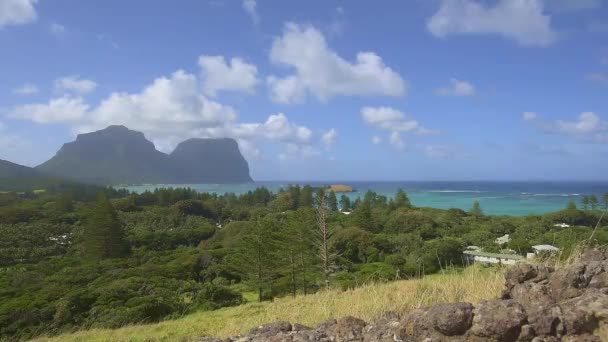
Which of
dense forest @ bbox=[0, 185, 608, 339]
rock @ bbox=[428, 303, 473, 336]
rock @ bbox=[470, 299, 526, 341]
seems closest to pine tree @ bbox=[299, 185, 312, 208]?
dense forest @ bbox=[0, 185, 608, 339]

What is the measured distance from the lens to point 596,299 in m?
3.01

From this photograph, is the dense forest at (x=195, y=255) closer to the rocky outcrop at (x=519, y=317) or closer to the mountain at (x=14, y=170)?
the rocky outcrop at (x=519, y=317)

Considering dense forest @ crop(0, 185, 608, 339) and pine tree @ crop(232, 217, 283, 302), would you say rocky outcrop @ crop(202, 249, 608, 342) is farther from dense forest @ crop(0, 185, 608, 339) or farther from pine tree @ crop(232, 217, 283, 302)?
pine tree @ crop(232, 217, 283, 302)

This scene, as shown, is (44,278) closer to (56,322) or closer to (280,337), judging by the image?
(56,322)

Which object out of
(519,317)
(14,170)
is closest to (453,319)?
(519,317)

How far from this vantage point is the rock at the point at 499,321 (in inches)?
118

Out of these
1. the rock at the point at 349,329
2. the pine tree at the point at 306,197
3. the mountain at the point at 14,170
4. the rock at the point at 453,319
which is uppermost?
the mountain at the point at 14,170

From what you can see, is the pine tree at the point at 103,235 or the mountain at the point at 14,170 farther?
the mountain at the point at 14,170

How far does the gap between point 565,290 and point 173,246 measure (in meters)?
49.0

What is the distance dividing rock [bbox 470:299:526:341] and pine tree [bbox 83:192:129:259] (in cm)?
4394

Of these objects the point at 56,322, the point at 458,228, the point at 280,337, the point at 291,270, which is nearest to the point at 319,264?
the point at 291,270

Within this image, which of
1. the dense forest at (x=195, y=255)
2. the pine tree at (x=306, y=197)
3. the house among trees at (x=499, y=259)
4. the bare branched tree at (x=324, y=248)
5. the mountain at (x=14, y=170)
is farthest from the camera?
the mountain at (x=14, y=170)

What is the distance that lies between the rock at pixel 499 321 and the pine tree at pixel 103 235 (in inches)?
1730

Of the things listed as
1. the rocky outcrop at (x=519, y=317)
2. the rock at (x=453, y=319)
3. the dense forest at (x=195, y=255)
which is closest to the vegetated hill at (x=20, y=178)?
the dense forest at (x=195, y=255)
